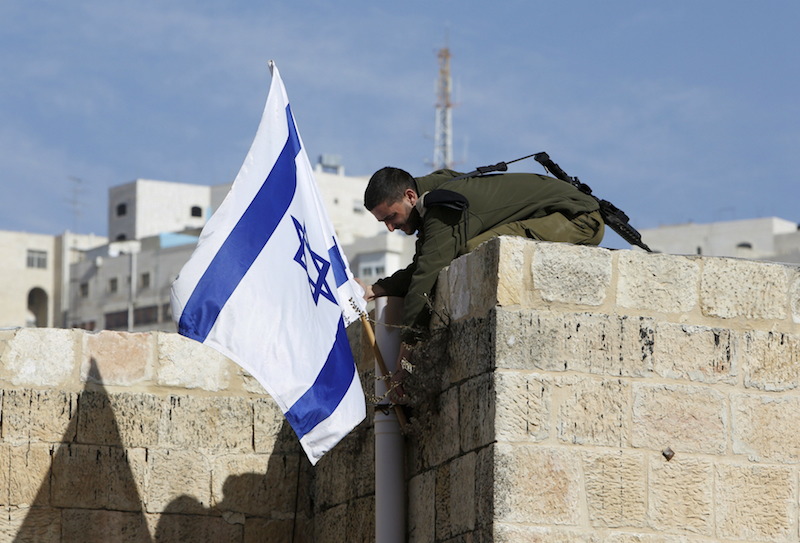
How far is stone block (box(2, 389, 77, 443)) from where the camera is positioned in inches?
291

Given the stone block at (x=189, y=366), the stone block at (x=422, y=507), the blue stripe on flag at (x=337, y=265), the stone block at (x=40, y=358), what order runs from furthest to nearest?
1. the stone block at (x=189, y=366)
2. the stone block at (x=40, y=358)
3. the blue stripe on flag at (x=337, y=265)
4. the stone block at (x=422, y=507)

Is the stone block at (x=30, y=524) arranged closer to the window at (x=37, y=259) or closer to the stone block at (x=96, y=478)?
the stone block at (x=96, y=478)

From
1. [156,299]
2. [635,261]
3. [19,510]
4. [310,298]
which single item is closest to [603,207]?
[635,261]

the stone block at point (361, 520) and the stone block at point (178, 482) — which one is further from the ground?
the stone block at point (178, 482)

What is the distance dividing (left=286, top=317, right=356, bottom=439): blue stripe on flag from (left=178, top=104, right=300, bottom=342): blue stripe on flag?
45cm

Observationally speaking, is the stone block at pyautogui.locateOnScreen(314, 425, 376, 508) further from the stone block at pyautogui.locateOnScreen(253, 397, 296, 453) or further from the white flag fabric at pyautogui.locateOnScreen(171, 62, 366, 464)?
the white flag fabric at pyautogui.locateOnScreen(171, 62, 366, 464)

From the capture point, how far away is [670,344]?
220 inches

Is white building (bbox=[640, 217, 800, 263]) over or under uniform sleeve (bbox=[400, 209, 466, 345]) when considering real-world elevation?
over

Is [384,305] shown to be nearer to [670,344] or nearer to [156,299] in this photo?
[670,344]

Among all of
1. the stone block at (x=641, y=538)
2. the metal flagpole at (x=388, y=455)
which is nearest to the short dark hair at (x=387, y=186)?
the metal flagpole at (x=388, y=455)

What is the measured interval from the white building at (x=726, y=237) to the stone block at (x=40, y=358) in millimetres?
48929

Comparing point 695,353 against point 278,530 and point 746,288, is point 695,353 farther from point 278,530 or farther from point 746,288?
point 278,530

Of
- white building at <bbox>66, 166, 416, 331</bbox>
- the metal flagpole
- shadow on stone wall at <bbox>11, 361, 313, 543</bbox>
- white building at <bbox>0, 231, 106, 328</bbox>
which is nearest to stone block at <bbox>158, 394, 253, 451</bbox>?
shadow on stone wall at <bbox>11, 361, 313, 543</bbox>

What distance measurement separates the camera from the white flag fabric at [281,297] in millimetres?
5863
